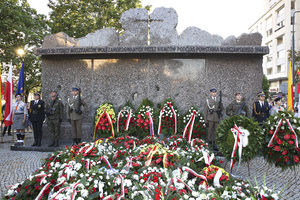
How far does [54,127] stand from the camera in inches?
301

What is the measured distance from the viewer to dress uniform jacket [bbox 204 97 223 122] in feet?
23.4

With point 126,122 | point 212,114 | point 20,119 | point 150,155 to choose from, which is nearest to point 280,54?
point 212,114

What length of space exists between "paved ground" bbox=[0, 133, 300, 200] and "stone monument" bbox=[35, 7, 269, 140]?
2.09 metres

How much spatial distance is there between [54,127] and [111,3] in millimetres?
14283

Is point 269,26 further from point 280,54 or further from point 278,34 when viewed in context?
point 280,54

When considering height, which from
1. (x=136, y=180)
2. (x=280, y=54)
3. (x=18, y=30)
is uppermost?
(x=280, y=54)

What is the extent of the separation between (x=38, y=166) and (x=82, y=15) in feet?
50.0

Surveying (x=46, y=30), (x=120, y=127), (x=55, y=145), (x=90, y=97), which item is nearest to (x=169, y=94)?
(x=120, y=127)

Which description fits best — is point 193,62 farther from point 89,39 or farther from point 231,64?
point 89,39

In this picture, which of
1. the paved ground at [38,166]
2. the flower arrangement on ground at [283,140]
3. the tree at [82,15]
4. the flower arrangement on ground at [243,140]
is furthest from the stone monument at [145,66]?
the tree at [82,15]

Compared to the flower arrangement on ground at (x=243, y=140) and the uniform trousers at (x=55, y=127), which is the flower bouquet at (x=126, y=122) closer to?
the uniform trousers at (x=55, y=127)

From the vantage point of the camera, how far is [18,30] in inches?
533

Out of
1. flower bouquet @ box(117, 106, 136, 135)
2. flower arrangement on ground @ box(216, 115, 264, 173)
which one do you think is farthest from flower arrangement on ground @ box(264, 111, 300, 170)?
flower bouquet @ box(117, 106, 136, 135)

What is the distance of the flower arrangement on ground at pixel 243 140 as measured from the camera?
459 cm
